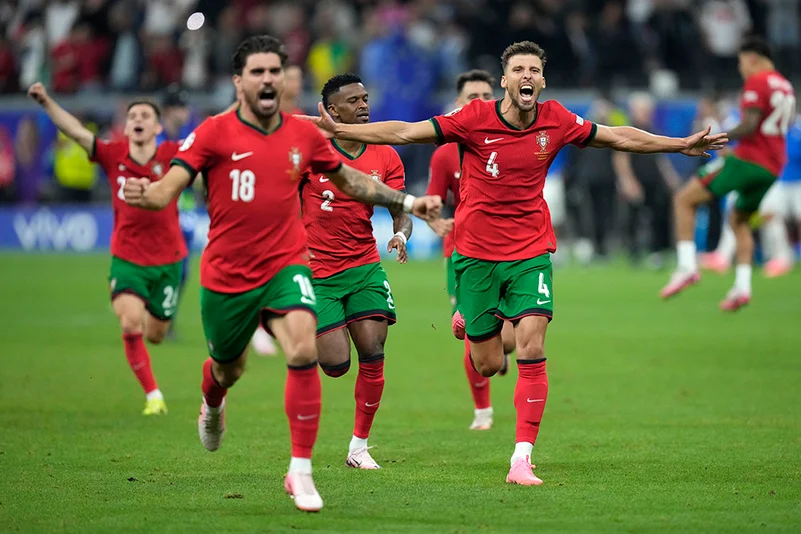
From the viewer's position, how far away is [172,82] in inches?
1217

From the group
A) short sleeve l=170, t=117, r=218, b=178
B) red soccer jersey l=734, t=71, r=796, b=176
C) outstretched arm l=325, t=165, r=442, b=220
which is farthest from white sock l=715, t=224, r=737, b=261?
short sleeve l=170, t=117, r=218, b=178

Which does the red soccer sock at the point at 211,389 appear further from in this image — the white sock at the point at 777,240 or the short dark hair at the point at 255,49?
the white sock at the point at 777,240

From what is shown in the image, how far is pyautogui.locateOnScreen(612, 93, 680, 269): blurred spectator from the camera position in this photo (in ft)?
84.6

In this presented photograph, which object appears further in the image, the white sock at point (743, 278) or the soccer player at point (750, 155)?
the white sock at point (743, 278)

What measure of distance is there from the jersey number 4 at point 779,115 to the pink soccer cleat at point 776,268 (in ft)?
30.7

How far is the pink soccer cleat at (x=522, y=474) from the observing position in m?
8.38

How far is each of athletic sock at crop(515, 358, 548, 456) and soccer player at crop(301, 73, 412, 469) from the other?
3.65 ft

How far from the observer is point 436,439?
34.3 feet

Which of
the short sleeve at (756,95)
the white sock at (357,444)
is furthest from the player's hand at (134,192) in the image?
the short sleeve at (756,95)

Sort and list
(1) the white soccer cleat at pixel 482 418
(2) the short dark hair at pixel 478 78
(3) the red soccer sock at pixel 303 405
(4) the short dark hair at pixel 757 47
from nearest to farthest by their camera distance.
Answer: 1. (3) the red soccer sock at pixel 303 405
2. (1) the white soccer cleat at pixel 482 418
3. (2) the short dark hair at pixel 478 78
4. (4) the short dark hair at pixel 757 47

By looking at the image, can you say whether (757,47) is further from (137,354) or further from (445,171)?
(137,354)

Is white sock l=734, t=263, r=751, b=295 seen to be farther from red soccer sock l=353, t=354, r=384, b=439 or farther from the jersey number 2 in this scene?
the jersey number 2

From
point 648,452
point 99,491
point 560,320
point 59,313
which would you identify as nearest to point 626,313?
point 560,320

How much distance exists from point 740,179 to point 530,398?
6.84 metres
